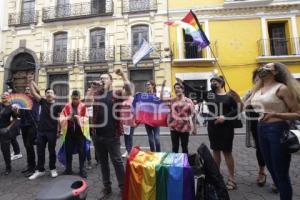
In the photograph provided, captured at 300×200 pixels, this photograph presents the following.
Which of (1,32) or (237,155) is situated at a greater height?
(1,32)

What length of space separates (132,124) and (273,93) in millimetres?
3805

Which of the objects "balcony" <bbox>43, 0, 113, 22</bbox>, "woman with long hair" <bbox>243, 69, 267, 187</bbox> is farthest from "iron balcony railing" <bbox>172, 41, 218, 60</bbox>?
"woman with long hair" <bbox>243, 69, 267, 187</bbox>

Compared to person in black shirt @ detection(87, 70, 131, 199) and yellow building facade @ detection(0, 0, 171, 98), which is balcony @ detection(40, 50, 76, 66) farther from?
person in black shirt @ detection(87, 70, 131, 199)

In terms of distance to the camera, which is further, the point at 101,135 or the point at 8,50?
the point at 8,50

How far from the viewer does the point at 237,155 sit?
6.81 meters

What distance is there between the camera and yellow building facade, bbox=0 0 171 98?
1755 centimetres

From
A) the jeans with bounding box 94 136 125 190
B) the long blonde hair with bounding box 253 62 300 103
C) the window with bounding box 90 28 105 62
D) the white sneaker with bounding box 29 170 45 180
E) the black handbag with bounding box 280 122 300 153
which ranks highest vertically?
the window with bounding box 90 28 105 62

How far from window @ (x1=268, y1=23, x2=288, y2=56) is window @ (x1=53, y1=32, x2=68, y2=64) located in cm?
1378

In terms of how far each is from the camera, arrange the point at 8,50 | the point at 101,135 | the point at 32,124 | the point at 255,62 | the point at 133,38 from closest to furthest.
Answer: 1. the point at 101,135
2. the point at 32,124
3. the point at 255,62
4. the point at 133,38
5. the point at 8,50

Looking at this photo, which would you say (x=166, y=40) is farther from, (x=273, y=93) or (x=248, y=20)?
(x=273, y=93)

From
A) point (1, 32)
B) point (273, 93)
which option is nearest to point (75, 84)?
point (1, 32)

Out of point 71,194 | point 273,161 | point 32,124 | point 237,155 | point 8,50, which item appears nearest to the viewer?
point 71,194

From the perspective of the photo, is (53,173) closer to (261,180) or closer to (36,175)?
(36,175)

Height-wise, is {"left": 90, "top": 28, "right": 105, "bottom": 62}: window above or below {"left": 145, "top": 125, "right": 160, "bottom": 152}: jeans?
above
